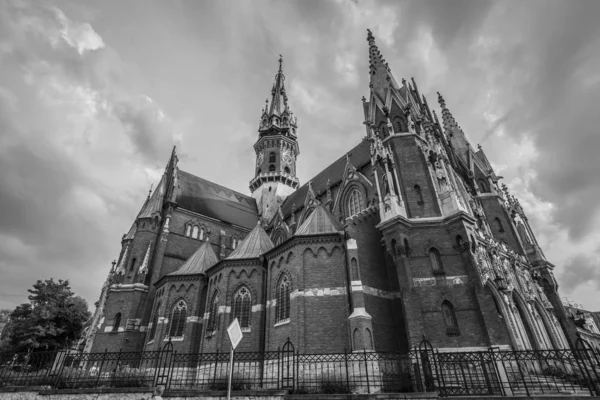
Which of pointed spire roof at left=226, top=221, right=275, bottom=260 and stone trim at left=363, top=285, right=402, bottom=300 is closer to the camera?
Result: stone trim at left=363, top=285, right=402, bottom=300

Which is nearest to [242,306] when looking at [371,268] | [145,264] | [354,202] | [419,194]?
[371,268]

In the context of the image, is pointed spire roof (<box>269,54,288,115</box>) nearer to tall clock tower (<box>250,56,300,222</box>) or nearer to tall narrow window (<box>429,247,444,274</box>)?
tall clock tower (<box>250,56,300,222</box>)

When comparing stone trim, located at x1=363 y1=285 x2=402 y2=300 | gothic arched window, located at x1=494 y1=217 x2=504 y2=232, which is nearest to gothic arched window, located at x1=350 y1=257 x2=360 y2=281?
stone trim, located at x1=363 y1=285 x2=402 y2=300

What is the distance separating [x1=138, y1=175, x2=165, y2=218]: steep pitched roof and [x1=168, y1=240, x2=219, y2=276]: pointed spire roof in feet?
23.0

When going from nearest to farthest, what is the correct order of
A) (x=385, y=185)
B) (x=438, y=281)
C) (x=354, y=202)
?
(x=438, y=281) → (x=385, y=185) → (x=354, y=202)

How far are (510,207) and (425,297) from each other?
19.6 m

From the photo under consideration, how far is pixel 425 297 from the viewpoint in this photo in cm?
1753

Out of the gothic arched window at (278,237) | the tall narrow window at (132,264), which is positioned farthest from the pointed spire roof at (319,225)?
the tall narrow window at (132,264)

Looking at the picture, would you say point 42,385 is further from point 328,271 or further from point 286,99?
point 286,99

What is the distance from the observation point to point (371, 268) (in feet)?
65.4

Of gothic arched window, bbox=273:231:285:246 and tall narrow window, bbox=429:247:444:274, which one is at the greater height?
gothic arched window, bbox=273:231:285:246

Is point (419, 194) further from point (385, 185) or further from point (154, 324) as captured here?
point (154, 324)

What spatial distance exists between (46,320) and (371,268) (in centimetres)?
3267

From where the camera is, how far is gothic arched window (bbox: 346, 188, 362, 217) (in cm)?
2700
